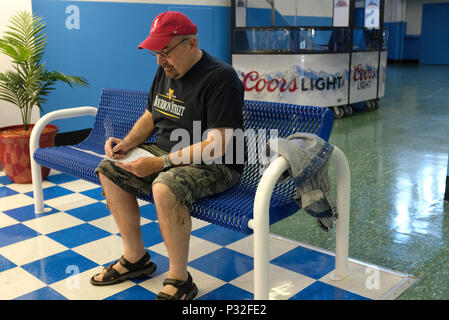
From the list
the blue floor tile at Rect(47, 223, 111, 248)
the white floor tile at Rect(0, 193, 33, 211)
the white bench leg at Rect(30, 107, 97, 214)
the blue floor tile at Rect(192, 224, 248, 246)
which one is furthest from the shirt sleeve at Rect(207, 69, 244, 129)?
the white floor tile at Rect(0, 193, 33, 211)

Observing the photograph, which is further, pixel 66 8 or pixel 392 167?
pixel 66 8

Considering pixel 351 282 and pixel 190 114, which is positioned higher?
pixel 190 114

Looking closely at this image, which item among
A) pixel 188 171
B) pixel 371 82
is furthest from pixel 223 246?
pixel 371 82

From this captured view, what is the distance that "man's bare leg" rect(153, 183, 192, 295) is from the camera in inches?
72.6

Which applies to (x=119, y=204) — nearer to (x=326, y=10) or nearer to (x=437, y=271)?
(x=437, y=271)

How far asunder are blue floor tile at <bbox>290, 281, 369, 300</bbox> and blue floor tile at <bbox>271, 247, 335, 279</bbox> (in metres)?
0.10

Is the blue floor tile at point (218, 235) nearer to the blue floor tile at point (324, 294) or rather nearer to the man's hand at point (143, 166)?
the blue floor tile at point (324, 294)

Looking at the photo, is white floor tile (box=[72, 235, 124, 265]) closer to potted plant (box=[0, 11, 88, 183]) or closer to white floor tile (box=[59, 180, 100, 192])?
white floor tile (box=[59, 180, 100, 192])

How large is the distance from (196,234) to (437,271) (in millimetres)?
1262

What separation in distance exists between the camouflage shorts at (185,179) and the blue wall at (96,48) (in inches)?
108

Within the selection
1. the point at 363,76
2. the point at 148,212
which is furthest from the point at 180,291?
the point at 363,76

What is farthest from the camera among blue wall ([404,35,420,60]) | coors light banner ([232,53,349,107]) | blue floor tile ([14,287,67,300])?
blue wall ([404,35,420,60])

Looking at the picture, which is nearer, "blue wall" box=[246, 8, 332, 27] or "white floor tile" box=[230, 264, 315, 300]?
"white floor tile" box=[230, 264, 315, 300]

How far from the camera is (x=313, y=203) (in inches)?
73.2
